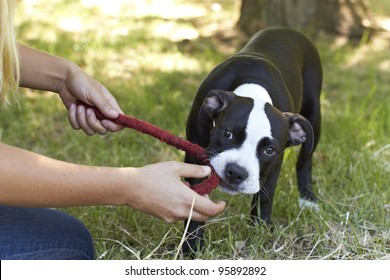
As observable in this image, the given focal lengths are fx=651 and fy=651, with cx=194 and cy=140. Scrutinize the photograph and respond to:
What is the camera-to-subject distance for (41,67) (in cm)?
239

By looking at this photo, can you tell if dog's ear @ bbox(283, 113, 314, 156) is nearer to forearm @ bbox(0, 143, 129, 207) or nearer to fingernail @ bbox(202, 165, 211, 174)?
fingernail @ bbox(202, 165, 211, 174)

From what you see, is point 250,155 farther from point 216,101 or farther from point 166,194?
point 166,194

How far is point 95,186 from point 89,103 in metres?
0.59

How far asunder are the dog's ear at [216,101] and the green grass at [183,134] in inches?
10.5

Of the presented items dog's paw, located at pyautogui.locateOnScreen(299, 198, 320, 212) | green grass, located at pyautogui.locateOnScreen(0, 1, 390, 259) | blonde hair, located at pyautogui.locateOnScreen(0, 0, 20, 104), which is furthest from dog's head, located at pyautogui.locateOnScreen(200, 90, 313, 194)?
blonde hair, located at pyautogui.locateOnScreen(0, 0, 20, 104)

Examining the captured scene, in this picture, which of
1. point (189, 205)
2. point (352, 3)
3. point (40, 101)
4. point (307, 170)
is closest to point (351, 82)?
point (352, 3)

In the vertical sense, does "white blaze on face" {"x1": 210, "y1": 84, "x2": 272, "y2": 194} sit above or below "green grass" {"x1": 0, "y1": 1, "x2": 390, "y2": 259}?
above

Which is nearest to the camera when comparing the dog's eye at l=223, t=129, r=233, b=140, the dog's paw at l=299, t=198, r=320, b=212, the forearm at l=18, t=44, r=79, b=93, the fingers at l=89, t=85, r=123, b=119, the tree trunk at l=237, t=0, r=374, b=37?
the dog's eye at l=223, t=129, r=233, b=140

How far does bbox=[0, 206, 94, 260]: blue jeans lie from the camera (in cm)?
204

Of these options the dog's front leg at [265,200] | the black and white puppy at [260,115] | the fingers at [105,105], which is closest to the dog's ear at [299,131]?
the black and white puppy at [260,115]

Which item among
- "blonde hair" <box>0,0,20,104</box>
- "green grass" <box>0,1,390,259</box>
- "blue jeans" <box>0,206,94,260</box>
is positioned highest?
"blonde hair" <box>0,0,20,104</box>

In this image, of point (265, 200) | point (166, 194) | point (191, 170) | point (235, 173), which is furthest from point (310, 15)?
point (166, 194)

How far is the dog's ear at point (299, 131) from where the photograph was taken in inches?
89.9

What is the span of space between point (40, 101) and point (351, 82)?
2.11 meters
